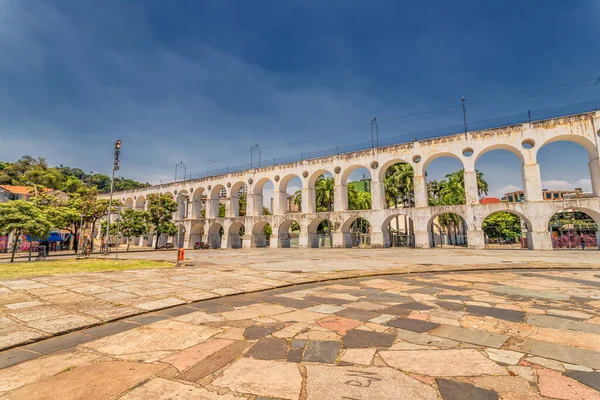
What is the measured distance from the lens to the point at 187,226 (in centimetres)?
4191

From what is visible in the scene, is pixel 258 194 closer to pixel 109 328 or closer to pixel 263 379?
pixel 109 328

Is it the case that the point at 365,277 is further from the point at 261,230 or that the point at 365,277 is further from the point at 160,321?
the point at 261,230

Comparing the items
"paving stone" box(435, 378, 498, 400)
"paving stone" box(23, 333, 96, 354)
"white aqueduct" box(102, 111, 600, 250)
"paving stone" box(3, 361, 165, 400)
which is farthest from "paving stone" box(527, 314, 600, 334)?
"white aqueduct" box(102, 111, 600, 250)

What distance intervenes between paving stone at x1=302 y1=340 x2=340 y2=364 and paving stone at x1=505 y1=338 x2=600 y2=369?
1877 mm

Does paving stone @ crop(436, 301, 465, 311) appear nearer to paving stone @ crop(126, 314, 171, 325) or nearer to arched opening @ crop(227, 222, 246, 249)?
paving stone @ crop(126, 314, 171, 325)

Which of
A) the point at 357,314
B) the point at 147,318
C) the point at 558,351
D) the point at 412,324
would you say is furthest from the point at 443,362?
the point at 147,318

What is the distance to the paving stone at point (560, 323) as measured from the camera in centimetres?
378

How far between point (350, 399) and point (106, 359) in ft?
8.14

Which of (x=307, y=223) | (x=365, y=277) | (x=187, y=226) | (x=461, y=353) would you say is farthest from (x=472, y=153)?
(x=187, y=226)

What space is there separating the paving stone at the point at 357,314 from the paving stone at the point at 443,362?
128 cm

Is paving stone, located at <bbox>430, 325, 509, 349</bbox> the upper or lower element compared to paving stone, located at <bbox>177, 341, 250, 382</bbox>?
lower

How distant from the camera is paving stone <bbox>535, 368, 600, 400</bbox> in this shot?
2201 millimetres

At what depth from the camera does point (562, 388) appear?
7.57 ft

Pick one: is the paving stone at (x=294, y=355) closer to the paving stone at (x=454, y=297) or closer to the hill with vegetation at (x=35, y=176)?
the paving stone at (x=454, y=297)
